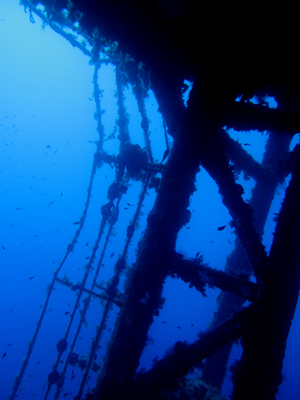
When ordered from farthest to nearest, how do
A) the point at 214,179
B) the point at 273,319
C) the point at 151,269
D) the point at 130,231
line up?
the point at 130,231 < the point at 214,179 < the point at 151,269 < the point at 273,319

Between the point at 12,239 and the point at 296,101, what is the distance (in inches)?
5767

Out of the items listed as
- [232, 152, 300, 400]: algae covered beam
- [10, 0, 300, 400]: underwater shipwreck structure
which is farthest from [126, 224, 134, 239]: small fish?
[232, 152, 300, 400]: algae covered beam

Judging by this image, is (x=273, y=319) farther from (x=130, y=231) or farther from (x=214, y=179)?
(x=130, y=231)

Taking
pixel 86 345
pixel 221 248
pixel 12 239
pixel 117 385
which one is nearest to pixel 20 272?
pixel 12 239

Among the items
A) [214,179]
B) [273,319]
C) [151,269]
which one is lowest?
[273,319]

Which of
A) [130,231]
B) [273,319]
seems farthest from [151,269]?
[130,231]

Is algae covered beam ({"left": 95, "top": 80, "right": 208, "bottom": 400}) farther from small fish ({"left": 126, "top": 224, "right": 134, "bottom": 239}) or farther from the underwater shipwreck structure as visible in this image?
small fish ({"left": 126, "top": 224, "right": 134, "bottom": 239})

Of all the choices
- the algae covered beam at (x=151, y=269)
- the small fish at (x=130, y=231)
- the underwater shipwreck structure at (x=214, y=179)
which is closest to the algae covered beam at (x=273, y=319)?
the underwater shipwreck structure at (x=214, y=179)

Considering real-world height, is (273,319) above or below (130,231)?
below

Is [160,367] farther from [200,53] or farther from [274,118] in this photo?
[200,53]

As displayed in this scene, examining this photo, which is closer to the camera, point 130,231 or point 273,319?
point 273,319

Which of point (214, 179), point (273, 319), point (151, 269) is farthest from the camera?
point (214, 179)

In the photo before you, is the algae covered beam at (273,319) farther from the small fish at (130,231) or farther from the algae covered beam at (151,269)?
the small fish at (130,231)

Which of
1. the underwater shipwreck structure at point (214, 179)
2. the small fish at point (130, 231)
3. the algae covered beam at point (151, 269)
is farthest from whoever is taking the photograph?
the small fish at point (130, 231)
